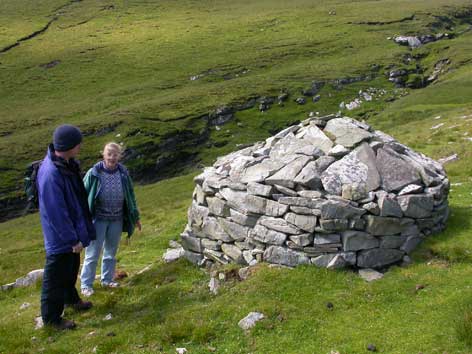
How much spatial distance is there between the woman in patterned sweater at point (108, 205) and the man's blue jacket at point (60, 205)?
1.24 meters

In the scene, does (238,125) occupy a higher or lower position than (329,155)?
lower

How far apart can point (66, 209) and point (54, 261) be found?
1302 mm

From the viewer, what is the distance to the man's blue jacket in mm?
10086

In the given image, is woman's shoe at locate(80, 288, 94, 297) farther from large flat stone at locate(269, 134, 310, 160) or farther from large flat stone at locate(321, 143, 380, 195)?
large flat stone at locate(321, 143, 380, 195)

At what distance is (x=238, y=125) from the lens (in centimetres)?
7788

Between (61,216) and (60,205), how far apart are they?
0.25m

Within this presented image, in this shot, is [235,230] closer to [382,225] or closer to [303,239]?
[303,239]

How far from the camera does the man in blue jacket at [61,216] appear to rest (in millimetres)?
10102

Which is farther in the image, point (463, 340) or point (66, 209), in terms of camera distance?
point (66, 209)

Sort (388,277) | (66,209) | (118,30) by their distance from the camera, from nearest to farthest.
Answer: (66,209) < (388,277) < (118,30)

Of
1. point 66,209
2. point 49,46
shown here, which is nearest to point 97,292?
point 66,209

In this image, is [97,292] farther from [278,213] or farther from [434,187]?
[434,187]

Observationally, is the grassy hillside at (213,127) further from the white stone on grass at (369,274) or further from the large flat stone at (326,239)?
the large flat stone at (326,239)

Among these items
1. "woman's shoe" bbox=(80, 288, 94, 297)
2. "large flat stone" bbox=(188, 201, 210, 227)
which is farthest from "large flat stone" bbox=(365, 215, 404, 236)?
"woman's shoe" bbox=(80, 288, 94, 297)
